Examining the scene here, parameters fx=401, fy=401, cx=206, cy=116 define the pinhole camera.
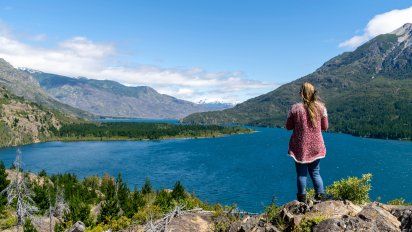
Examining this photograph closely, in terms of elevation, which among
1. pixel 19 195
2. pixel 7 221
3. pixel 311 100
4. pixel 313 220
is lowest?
pixel 7 221

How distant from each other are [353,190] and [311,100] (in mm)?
4169

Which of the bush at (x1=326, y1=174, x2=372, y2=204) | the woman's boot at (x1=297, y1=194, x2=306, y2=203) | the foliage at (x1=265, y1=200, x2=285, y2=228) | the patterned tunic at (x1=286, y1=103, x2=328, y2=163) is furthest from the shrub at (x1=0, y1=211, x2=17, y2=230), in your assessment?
the bush at (x1=326, y1=174, x2=372, y2=204)

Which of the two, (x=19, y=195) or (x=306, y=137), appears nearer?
(x=306, y=137)

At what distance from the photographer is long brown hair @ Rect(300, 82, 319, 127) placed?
16078 millimetres

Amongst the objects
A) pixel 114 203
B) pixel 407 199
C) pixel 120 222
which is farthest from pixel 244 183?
pixel 120 222

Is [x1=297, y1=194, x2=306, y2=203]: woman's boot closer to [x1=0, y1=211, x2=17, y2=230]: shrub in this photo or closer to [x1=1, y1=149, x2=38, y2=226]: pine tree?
[x1=1, y1=149, x2=38, y2=226]: pine tree

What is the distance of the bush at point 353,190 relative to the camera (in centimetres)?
1644

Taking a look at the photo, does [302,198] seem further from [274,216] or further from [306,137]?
[306,137]

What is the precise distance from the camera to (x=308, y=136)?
16.1 m

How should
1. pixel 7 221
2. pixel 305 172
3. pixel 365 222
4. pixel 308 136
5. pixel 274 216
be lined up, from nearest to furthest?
1. pixel 365 222
2. pixel 274 216
3. pixel 308 136
4. pixel 305 172
5. pixel 7 221

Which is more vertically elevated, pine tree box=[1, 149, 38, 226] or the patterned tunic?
the patterned tunic

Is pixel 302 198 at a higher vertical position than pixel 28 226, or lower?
higher

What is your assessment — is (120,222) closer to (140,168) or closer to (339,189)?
(339,189)

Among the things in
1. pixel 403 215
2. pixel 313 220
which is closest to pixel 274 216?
pixel 313 220
